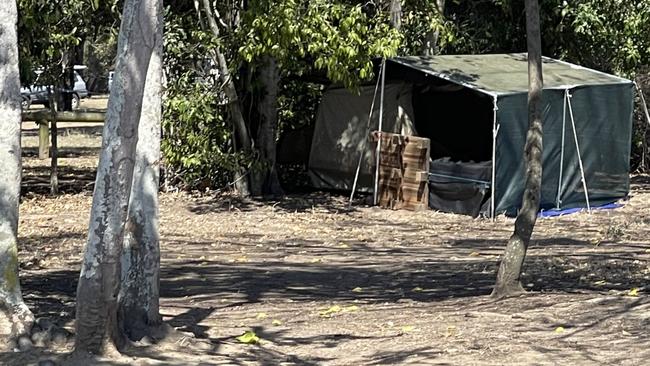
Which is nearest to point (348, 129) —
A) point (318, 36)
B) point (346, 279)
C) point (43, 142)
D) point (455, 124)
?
point (455, 124)

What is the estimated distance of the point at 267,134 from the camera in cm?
1852

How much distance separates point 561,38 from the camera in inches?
835

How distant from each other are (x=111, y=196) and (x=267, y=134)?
11787 millimetres

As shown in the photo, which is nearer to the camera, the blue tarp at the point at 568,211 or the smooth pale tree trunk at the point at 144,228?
the smooth pale tree trunk at the point at 144,228

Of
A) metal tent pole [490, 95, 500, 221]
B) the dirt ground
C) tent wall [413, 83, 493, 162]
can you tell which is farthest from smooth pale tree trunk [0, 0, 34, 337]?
tent wall [413, 83, 493, 162]

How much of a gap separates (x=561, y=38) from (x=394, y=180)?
18.2ft

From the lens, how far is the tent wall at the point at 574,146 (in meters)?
16.4

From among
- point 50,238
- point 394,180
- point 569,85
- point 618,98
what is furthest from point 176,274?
point 618,98

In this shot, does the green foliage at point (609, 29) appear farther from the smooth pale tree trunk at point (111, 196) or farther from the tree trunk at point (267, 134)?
the smooth pale tree trunk at point (111, 196)

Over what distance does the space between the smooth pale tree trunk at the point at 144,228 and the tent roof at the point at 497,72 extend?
9.18m

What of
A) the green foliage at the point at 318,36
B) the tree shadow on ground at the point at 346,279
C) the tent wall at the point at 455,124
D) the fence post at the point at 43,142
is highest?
the green foliage at the point at 318,36

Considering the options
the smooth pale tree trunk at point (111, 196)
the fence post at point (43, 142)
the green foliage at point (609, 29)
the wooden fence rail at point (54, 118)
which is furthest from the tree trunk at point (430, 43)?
the smooth pale tree trunk at point (111, 196)

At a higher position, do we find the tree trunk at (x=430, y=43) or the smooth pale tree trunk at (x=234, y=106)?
the tree trunk at (x=430, y=43)

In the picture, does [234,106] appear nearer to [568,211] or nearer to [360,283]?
[568,211]
